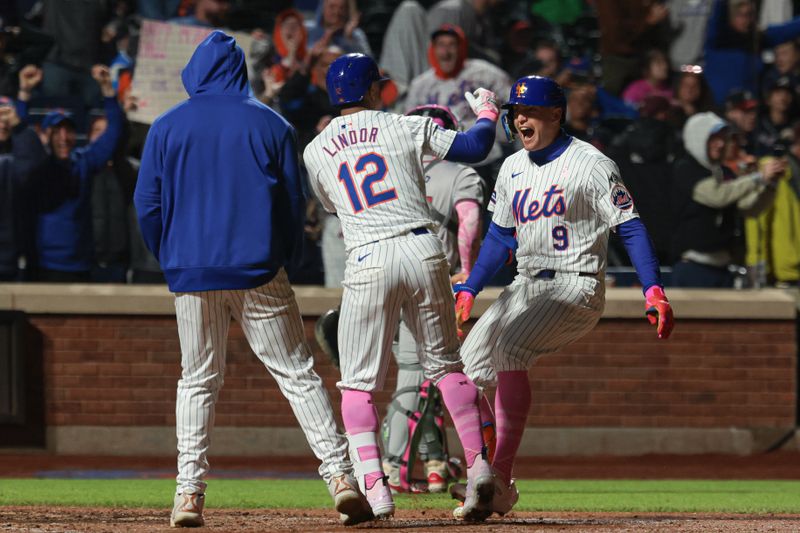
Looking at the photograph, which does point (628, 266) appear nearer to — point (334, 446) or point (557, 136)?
point (557, 136)

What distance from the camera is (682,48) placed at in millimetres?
12008

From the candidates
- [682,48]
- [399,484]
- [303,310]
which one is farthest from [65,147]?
[682,48]

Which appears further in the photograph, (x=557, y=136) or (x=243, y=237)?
(x=557, y=136)

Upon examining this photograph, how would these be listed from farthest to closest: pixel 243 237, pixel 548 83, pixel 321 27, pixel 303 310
A: pixel 321 27
pixel 303 310
pixel 548 83
pixel 243 237

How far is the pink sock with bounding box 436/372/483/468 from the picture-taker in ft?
18.6

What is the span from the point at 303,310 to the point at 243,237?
518 centimetres

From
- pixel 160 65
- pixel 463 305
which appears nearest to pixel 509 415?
pixel 463 305

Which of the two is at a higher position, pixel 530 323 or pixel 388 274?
pixel 388 274

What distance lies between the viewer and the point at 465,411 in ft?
18.6

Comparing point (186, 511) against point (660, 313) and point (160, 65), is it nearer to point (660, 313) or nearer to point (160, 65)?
point (660, 313)

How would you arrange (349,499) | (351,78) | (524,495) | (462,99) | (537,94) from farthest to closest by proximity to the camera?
(462,99), (524,495), (537,94), (351,78), (349,499)

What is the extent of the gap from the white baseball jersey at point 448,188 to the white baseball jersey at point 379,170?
1900 mm

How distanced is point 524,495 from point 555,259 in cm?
258

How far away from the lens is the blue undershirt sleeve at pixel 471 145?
563 cm
